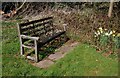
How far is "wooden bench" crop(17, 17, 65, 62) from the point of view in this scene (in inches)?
261

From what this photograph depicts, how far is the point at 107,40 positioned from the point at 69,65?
1.87 metres

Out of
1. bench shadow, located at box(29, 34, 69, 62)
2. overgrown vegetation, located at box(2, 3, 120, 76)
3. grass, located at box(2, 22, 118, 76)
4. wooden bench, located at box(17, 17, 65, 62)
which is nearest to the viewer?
grass, located at box(2, 22, 118, 76)

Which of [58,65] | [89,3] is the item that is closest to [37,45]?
[58,65]

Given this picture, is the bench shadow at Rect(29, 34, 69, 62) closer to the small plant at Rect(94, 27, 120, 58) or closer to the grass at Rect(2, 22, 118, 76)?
the grass at Rect(2, 22, 118, 76)

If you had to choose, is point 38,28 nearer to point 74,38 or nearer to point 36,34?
point 36,34

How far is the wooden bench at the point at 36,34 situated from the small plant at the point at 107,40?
4.93ft

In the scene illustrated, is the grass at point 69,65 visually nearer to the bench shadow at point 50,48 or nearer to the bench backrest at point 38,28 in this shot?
the bench shadow at point 50,48

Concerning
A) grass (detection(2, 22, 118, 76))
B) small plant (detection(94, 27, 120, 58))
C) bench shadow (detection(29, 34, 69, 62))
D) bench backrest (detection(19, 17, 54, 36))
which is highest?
bench backrest (detection(19, 17, 54, 36))

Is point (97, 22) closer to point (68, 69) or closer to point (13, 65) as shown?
point (68, 69)

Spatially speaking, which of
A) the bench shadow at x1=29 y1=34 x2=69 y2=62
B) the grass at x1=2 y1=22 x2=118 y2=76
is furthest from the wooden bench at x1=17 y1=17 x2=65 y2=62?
the grass at x1=2 y1=22 x2=118 y2=76

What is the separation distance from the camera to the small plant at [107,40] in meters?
7.25

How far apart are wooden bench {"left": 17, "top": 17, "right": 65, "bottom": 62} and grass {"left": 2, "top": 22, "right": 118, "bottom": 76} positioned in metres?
0.47

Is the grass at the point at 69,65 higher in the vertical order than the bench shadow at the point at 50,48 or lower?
lower

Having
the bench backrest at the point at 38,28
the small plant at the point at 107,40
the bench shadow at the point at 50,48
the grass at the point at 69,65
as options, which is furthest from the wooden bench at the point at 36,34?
the small plant at the point at 107,40
